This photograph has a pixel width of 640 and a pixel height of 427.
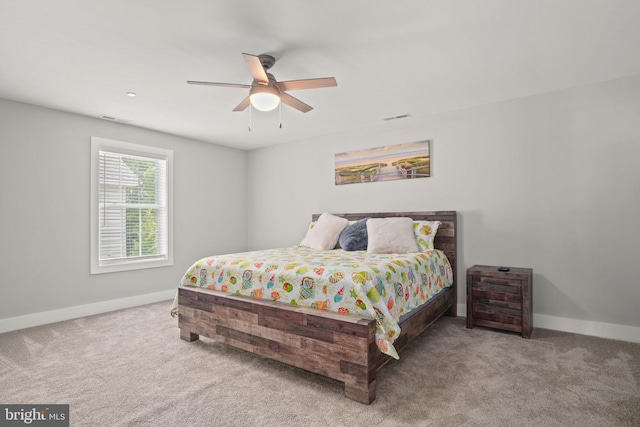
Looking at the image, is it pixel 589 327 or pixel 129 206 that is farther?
pixel 129 206

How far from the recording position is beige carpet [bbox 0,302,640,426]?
5.98ft

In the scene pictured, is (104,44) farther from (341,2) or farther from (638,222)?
(638,222)

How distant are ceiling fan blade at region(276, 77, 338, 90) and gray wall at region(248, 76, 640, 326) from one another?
2.03 metres

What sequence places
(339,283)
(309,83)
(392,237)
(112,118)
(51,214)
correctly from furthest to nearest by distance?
(112,118) < (51,214) < (392,237) < (309,83) < (339,283)

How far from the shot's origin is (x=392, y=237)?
3.49 metres

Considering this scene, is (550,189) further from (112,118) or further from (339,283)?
(112,118)

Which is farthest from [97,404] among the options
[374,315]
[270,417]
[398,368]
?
[398,368]

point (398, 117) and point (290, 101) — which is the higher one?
point (398, 117)

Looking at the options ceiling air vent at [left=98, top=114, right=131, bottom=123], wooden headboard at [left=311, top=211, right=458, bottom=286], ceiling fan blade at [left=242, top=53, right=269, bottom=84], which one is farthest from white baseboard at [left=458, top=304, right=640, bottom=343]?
ceiling air vent at [left=98, top=114, right=131, bottom=123]

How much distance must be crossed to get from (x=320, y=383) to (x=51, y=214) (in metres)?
3.47

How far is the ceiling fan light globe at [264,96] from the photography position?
245cm

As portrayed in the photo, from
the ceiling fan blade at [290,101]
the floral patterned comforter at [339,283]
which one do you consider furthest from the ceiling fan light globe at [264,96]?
the floral patterned comforter at [339,283]

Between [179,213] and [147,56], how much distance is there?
2.73 metres

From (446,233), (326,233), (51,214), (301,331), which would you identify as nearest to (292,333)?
(301,331)
